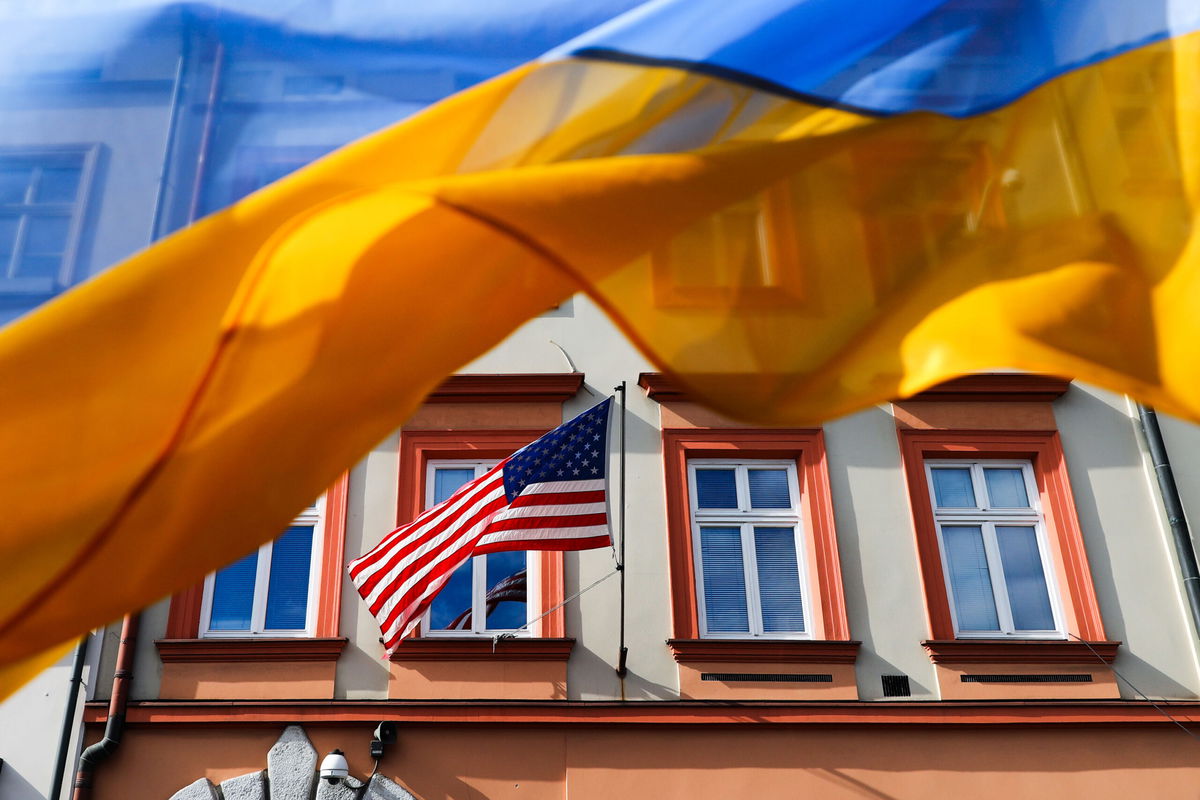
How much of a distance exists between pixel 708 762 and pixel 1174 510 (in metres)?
4.93

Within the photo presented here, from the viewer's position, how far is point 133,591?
171cm

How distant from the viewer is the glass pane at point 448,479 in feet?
36.0

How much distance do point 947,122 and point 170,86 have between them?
51.8 inches

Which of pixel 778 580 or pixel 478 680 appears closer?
pixel 478 680

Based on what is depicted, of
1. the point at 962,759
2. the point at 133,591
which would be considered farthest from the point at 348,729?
the point at 133,591

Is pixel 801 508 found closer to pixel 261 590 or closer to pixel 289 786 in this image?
pixel 261 590

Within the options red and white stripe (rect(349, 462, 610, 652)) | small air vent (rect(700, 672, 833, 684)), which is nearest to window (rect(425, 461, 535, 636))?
small air vent (rect(700, 672, 833, 684))

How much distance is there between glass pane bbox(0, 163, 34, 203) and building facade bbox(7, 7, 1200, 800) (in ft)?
27.9

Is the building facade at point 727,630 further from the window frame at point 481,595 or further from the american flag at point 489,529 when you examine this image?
the american flag at point 489,529

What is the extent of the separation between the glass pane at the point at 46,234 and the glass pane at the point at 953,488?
→ 10.1 metres

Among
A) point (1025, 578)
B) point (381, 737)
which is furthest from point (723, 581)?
point (381, 737)

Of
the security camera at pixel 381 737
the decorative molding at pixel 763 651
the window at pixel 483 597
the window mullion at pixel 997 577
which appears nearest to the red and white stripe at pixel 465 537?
the security camera at pixel 381 737

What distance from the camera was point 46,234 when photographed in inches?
72.7

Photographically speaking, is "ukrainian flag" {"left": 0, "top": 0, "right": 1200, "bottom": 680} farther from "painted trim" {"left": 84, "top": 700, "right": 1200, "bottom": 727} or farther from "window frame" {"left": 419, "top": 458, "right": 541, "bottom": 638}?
"window frame" {"left": 419, "top": 458, "right": 541, "bottom": 638}
